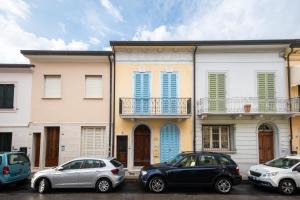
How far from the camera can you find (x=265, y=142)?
14.5m

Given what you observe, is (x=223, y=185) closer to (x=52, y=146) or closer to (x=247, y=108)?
(x=247, y=108)

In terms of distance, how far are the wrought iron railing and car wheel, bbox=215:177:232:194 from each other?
472cm

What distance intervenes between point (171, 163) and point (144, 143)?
172 inches

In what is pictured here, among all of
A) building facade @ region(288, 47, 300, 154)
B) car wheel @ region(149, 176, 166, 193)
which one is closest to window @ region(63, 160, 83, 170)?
car wheel @ region(149, 176, 166, 193)

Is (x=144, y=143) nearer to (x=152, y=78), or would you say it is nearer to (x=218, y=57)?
(x=152, y=78)

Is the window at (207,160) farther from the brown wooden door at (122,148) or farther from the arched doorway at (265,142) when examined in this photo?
the arched doorway at (265,142)

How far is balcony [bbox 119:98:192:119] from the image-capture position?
1400cm

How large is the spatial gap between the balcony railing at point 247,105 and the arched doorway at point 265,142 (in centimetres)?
113

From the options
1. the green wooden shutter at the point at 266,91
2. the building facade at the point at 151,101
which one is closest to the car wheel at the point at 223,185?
the building facade at the point at 151,101

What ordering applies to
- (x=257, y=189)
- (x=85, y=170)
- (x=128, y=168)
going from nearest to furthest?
(x=85, y=170) → (x=257, y=189) → (x=128, y=168)

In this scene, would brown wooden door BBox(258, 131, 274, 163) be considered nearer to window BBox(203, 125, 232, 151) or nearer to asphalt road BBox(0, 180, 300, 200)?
window BBox(203, 125, 232, 151)

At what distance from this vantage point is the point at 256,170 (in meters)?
10.7

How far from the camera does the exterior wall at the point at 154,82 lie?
561 inches

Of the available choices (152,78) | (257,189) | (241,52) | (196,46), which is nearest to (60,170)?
(152,78)
